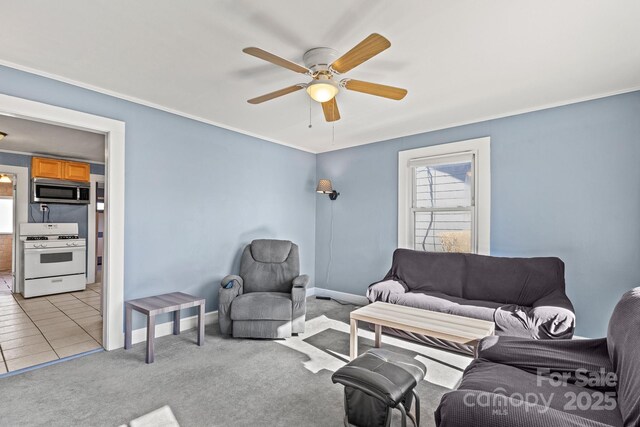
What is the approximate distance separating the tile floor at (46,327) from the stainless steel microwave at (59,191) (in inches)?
64.6

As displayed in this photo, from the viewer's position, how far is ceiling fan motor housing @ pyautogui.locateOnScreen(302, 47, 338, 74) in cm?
231

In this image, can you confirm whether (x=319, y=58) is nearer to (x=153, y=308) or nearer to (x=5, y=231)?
(x=153, y=308)

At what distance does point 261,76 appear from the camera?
277 centimetres

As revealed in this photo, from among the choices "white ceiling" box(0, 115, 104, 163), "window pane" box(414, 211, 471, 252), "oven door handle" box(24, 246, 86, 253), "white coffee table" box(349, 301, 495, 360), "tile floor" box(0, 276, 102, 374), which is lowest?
"tile floor" box(0, 276, 102, 374)

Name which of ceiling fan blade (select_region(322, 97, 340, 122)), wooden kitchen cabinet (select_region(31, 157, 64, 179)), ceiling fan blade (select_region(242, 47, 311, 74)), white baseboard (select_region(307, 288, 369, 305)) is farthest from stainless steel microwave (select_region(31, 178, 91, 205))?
ceiling fan blade (select_region(242, 47, 311, 74))

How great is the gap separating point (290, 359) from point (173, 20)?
2780 mm

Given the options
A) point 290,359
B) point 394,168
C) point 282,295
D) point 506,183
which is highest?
point 394,168

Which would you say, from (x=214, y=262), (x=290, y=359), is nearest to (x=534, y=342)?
(x=290, y=359)

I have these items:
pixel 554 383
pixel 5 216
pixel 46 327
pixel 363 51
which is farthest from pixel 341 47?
pixel 5 216

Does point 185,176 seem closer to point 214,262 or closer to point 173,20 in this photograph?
point 214,262

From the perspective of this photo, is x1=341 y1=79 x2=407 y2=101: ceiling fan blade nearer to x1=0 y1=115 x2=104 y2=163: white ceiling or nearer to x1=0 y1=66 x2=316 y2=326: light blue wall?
x1=0 y1=66 x2=316 y2=326: light blue wall

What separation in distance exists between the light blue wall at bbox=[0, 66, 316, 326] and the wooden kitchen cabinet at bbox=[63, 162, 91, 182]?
138 inches

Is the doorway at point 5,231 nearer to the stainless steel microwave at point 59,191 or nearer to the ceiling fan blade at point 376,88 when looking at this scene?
the stainless steel microwave at point 59,191

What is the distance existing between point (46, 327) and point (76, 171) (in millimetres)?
3216
